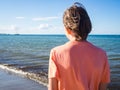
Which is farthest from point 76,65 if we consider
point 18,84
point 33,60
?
point 33,60

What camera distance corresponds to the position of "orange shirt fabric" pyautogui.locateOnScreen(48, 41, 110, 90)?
2.21 meters

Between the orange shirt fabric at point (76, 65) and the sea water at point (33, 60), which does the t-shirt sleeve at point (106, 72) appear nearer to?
→ the orange shirt fabric at point (76, 65)

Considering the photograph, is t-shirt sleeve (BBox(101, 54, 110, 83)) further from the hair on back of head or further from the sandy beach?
the sandy beach

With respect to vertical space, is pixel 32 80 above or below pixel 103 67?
below

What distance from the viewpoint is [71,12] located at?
2258 mm

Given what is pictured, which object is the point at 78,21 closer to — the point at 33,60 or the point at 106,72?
the point at 106,72

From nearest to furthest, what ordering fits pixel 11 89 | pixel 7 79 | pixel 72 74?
pixel 72 74
pixel 11 89
pixel 7 79

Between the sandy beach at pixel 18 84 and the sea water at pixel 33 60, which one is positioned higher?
the sandy beach at pixel 18 84

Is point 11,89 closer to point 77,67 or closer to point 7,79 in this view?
point 7,79

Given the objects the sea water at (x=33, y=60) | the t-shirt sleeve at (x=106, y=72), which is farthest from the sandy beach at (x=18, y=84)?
the t-shirt sleeve at (x=106, y=72)

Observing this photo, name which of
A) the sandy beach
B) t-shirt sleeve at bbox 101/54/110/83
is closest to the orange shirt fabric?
t-shirt sleeve at bbox 101/54/110/83

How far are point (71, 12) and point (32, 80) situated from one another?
10266 mm

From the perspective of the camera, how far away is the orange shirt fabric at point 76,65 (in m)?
2.21

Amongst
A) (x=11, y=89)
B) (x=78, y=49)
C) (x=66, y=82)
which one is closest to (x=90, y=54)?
(x=78, y=49)
